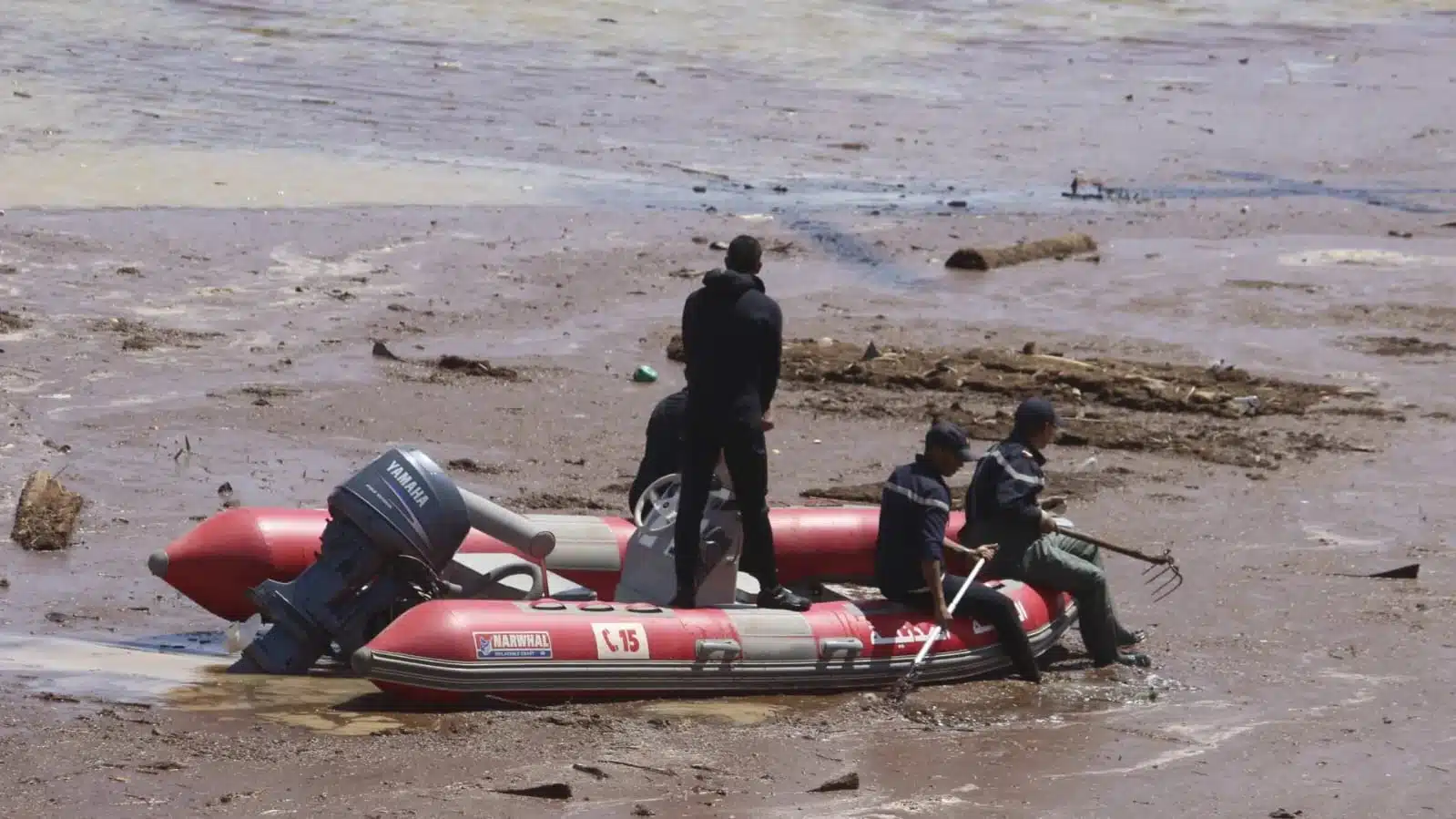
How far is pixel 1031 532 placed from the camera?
30.8ft

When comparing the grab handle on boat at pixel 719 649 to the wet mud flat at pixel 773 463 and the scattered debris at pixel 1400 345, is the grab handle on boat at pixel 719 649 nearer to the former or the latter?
the wet mud flat at pixel 773 463

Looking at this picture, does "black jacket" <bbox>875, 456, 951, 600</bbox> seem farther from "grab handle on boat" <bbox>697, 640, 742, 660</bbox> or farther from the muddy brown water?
"grab handle on boat" <bbox>697, 640, 742, 660</bbox>

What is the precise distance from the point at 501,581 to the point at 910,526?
1.63 meters

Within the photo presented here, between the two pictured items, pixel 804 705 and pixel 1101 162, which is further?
pixel 1101 162

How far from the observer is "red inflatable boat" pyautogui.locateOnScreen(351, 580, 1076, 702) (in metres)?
8.02

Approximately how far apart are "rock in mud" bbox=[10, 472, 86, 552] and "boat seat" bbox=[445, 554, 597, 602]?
6.79ft

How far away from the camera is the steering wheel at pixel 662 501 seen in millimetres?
9180

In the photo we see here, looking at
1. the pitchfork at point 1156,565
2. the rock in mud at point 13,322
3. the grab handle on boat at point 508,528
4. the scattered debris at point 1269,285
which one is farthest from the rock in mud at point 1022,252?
the grab handle on boat at point 508,528

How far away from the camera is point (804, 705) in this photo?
8.64 m

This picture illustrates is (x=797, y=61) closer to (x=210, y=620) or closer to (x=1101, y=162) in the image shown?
(x=1101, y=162)

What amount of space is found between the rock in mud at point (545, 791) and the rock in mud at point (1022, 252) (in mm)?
11566

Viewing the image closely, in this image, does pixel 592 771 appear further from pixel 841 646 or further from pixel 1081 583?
pixel 1081 583

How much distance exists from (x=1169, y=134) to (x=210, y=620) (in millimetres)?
18746

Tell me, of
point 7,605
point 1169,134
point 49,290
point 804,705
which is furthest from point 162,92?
point 804,705
